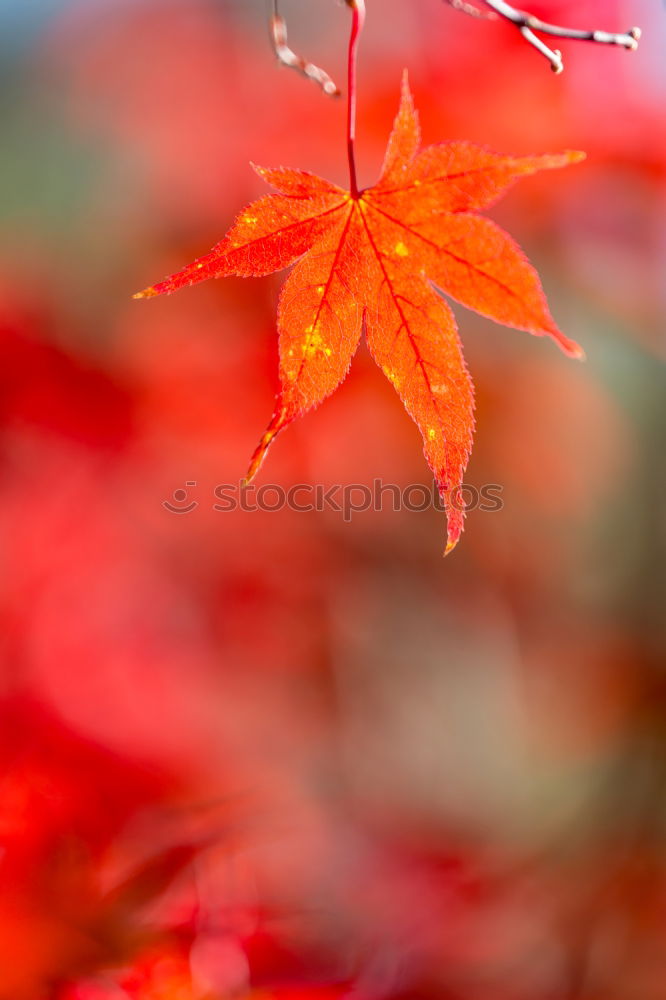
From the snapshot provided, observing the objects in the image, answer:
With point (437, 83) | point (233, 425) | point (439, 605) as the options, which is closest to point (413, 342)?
point (233, 425)

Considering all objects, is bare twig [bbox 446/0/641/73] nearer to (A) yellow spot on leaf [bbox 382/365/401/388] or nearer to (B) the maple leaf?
(B) the maple leaf

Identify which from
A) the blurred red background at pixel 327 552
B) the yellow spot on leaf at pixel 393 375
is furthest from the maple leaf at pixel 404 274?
the blurred red background at pixel 327 552

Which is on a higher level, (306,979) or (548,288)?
(548,288)

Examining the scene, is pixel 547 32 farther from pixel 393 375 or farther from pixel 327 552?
pixel 327 552

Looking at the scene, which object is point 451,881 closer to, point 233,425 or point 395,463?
point 395,463

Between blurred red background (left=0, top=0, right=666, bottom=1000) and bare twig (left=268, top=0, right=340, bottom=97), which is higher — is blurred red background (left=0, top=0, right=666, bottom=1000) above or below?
below

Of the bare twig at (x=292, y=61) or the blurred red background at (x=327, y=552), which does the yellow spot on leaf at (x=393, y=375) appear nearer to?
the bare twig at (x=292, y=61)

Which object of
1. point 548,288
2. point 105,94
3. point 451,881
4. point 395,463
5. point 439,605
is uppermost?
point 105,94

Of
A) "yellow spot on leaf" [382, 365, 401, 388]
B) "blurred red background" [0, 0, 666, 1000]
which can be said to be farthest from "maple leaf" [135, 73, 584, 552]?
"blurred red background" [0, 0, 666, 1000]
